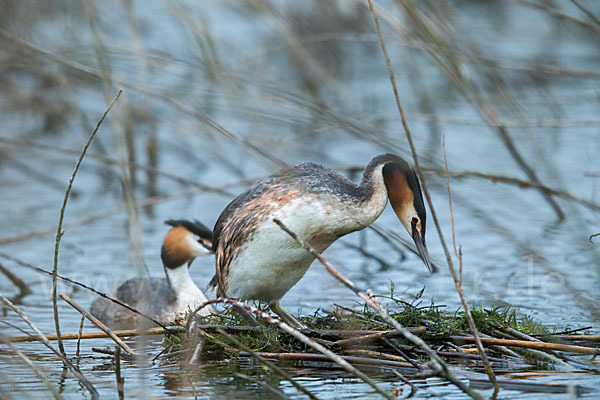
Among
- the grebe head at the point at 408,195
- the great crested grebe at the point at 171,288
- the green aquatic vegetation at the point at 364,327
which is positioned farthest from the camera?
the great crested grebe at the point at 171,288

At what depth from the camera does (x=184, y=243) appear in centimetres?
687

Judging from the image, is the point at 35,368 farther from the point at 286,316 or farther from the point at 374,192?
the point at 374,192

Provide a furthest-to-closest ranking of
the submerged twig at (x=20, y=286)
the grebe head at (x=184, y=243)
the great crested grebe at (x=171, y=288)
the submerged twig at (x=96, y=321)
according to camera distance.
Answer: the grebe head at (x=184, y=243) < the great crested grebe at (x=171, y=288) < the submerged twig at (x=20, y=286) < the submerged twig at (x=96, y=321)

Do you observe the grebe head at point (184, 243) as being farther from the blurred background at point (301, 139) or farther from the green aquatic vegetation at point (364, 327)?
the green aquatic vegetation at point (364, 327)

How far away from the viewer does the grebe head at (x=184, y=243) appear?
672 centimetres

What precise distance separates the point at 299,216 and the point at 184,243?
7.97 ft

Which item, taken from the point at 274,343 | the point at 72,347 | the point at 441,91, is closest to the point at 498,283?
the point at 274,343

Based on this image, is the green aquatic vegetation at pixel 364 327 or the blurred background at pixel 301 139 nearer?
the green aquatic vegetation at pixel 364 327

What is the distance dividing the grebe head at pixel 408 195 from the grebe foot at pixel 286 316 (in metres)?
0.75

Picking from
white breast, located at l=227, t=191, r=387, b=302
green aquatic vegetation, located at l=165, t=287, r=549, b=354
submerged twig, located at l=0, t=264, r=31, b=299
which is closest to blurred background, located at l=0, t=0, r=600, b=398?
submerged twig, located at l=0, t=264, r=31, b=299

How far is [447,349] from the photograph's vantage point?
438 centimetres

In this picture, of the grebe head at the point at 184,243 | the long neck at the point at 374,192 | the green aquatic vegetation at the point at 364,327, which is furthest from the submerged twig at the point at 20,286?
the long neck at the point at 374,192

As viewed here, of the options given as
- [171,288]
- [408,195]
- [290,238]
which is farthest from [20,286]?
[408,195]

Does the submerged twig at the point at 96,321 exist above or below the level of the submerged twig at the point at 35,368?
above
